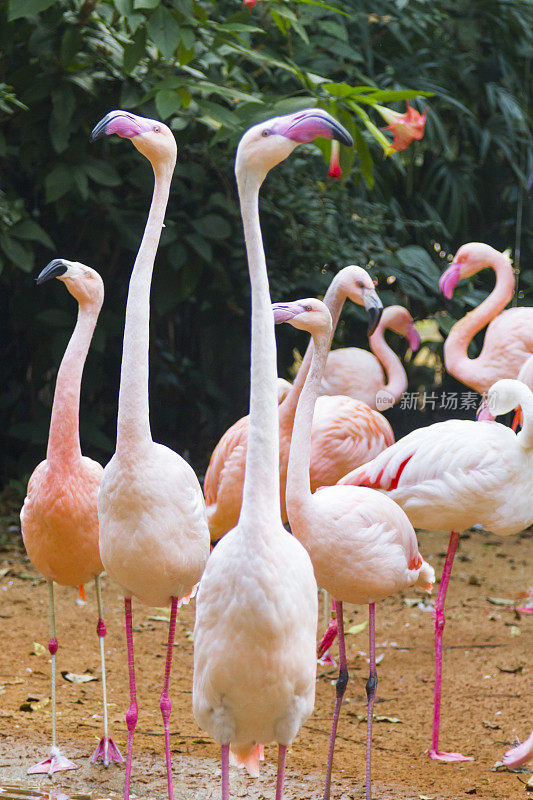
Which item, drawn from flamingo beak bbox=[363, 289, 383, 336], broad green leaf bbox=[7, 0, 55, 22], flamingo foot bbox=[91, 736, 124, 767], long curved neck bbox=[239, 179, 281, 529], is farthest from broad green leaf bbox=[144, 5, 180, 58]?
flamingo foot bbox=[91, 736, 124, 767]

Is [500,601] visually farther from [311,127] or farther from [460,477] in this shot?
[311,127]

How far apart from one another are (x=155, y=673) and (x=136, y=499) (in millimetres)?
1624

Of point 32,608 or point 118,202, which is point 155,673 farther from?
point 118,202

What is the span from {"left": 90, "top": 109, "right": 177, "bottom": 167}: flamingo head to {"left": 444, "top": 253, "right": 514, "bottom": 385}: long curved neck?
8.02 feet

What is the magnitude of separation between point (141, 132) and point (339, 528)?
130cm

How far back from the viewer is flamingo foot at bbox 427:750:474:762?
3.14 meters

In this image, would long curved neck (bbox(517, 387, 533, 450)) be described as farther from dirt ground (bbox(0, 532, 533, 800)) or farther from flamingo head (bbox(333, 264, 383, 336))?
dirt ground (bbox(0, 532, 533, 800))

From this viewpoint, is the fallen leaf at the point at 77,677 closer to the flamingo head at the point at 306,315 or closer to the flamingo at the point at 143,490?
the flamingo at the point at 143,490

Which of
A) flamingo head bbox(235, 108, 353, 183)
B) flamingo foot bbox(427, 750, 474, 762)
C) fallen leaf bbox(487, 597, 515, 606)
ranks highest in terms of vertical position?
flamingo head bbox(235, 108, 353, 183)

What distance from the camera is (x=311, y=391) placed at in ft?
9.55

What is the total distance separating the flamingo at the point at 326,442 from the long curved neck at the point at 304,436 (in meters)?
0.62

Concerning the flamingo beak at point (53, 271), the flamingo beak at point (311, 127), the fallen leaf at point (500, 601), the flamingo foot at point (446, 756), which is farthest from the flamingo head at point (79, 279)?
the fallen leaf at point (500, 601)

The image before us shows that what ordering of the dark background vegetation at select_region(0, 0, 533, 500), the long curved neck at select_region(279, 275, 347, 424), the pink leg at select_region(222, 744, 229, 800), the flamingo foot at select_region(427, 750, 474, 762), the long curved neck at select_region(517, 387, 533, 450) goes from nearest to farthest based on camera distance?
the pink leg at select_region(222, 744, 229, 800), the flamingo foot at select_region(427, 750, 474, 762), the long curved neck at select_region(517, 387, 533, 450), the long curved neck at select_region(279, 275, 347, 424), the dark background vegetation at select_region(0, 0, 533, 500)

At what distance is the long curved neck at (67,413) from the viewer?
120 inches
